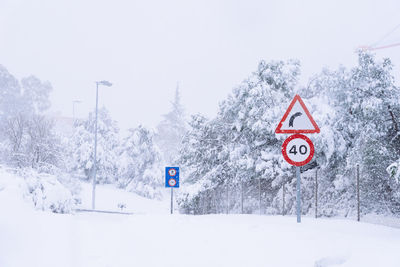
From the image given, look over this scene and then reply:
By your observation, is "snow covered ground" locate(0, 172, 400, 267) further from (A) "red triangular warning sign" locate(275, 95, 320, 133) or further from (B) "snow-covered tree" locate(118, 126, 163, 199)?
(B) "snow-covered tree" locate(118, 126, 163, 199)

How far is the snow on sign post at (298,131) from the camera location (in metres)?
6.91

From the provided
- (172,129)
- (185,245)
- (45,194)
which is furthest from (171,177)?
(172,129)

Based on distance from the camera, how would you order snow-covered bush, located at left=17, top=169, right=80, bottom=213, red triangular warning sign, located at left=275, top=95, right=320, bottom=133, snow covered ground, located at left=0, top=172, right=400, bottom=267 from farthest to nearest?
snow-covered bush, located at left=17, top=169, right=80, bottom=213 < red triangular warning sign, located at left=275, top=95, right=320, bottom=133 < snow covered ground, located at left=0, top=172, right=400, bottom=267

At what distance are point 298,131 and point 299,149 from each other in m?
0.34

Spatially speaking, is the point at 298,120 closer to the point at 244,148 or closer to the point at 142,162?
the point at 244,148

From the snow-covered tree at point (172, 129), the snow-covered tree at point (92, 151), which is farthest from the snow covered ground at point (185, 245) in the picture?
the snow-covered tree at point (172, 129)

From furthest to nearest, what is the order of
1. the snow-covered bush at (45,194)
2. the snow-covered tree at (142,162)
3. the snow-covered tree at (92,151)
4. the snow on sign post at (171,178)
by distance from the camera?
the snow-covered tree at (92,151), the snow-covered tree at (142,162), the snow on sign post at (171,178), the snow-covered bush at (45,194)

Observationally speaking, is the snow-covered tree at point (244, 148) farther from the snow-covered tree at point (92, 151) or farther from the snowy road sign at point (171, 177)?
the snow-covered tree at point (92, 151)

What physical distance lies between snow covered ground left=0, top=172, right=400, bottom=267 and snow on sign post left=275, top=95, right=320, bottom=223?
1.24 m

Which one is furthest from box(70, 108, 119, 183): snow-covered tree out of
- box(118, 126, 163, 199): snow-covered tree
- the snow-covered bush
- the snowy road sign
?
the snow-covered bush

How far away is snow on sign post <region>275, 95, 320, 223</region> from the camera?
22.7ft

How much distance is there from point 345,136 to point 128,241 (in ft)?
42.5

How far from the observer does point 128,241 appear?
7715 millimetres

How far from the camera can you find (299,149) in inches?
274
